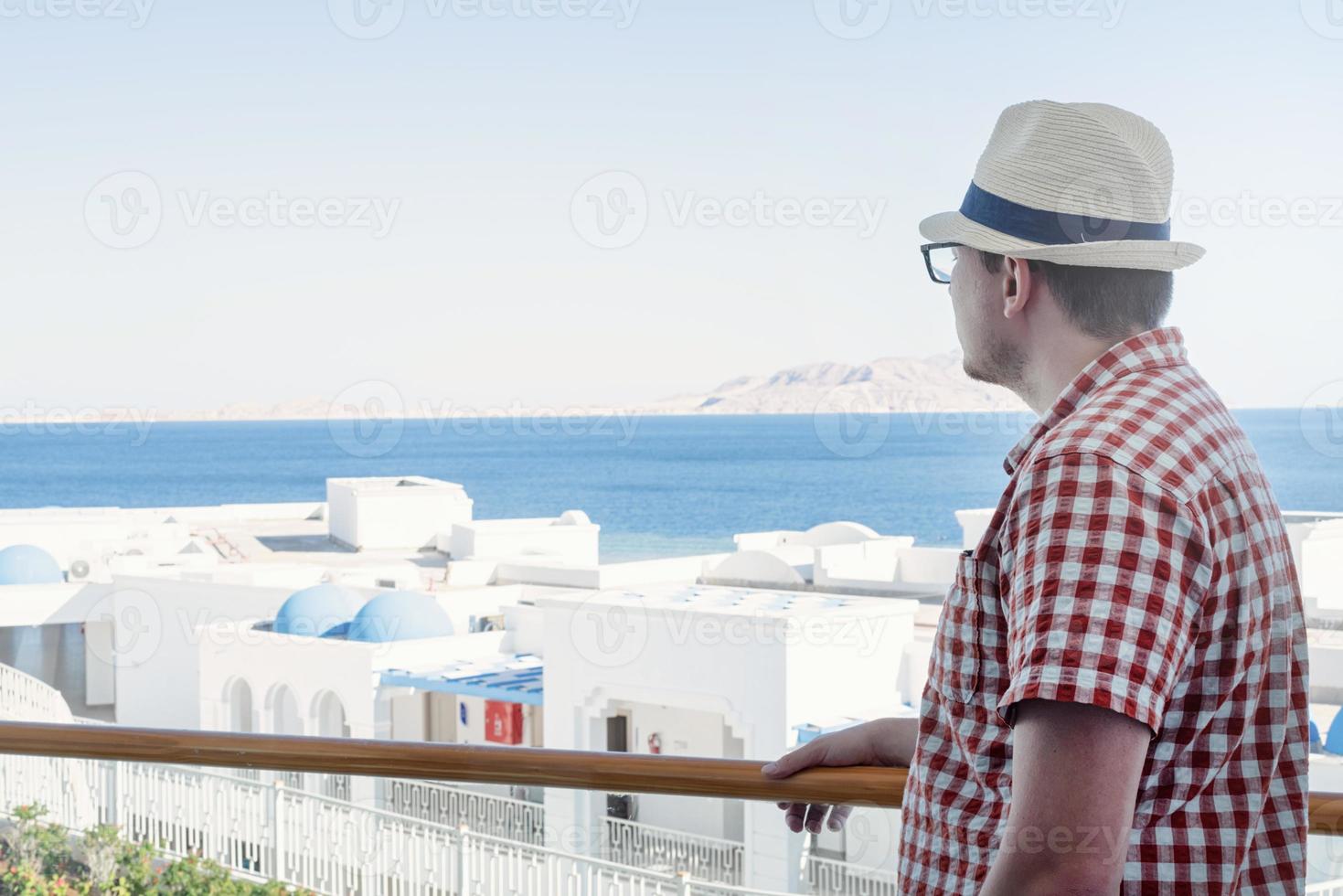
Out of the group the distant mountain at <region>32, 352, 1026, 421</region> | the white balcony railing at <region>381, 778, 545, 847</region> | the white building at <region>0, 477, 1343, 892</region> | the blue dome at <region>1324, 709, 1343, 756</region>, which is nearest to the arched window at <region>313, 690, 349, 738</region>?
the white building at <region>0, 477, 1343, 892</region>

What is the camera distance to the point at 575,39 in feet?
219

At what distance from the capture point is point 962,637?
3.07ft

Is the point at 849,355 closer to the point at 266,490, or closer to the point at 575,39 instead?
the point at 575,39

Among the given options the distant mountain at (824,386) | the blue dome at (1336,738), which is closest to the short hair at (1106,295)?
the blue dome at (1336,738)

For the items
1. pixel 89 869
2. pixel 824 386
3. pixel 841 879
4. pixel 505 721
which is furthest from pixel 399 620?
pixel 824 386

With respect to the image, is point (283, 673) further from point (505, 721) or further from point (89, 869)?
point (89, 869)

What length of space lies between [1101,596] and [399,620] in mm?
15221

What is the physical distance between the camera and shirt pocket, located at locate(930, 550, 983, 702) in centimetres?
93

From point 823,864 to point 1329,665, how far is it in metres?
11.1

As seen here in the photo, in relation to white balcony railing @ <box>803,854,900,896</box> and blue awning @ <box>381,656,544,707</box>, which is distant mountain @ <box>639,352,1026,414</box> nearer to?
blue awning @ <box>381,656,544,707</box>

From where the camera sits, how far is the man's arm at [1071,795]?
31.5 inches

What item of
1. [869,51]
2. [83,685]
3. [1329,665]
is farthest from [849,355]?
[1329,665]

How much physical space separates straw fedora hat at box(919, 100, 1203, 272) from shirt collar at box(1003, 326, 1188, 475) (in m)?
0.05

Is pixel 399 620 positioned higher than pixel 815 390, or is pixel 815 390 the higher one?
pixel 815 390
